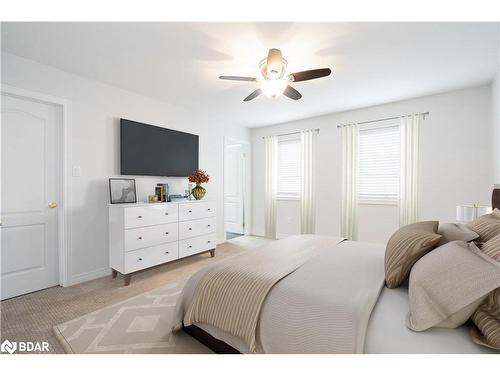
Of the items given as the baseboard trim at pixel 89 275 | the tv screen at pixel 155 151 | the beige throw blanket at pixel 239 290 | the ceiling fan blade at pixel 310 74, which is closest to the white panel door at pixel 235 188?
the tv screen at pixel 155 151

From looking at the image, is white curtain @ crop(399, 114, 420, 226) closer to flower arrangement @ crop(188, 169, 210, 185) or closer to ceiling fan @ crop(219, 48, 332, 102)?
ceiling fan @ crop(219, 48, 332, 102)

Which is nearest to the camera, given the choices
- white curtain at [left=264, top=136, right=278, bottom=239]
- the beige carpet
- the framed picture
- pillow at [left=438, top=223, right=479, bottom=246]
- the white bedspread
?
the white bedspread

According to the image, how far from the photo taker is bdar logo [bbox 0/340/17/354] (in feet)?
5.34

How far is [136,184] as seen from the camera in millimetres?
3371

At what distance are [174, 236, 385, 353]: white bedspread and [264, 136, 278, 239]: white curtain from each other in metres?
3.58

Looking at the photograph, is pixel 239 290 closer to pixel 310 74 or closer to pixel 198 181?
pixel 310 74

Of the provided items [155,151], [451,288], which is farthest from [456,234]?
[155,151]

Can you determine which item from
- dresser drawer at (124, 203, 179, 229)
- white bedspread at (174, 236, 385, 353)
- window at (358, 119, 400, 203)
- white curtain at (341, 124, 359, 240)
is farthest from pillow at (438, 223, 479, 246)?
dresser drawer at (124, 203, 179, 229)

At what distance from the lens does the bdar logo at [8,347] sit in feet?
5.34

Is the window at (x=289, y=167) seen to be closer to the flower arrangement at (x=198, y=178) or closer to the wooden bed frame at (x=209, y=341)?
the flower arrangement at (x=198, y=178)

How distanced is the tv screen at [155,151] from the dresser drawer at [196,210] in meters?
0.64

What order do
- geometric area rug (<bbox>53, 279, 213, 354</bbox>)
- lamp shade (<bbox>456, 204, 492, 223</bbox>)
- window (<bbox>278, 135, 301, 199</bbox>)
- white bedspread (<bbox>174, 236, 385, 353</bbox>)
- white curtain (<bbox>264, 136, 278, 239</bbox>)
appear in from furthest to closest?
white curtain (<bbox>264, 136, 278, 239</bbox>)
window (<bbox>278, 135, 301, 199</bbox>)
lamp shade (<bbox>456, 204, 492, 223</bbox>)
geometric area rug (<bbox>53, 279, 213, 354</bbox>)
white bedspread (<bbox>174, 236, 385, 353</bbox>)
